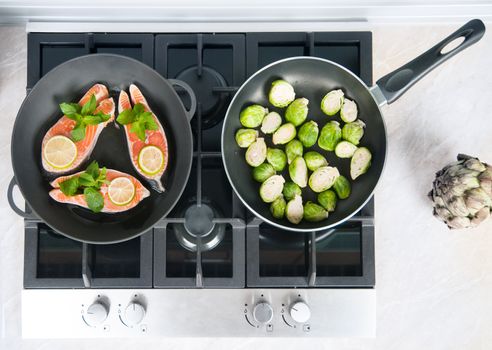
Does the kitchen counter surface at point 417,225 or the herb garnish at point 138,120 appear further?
the kitchen counter surface at point 417,225

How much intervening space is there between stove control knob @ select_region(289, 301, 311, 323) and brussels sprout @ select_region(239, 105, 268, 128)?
39cm

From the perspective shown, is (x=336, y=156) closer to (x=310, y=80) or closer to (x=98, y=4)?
(x=310, y=80)

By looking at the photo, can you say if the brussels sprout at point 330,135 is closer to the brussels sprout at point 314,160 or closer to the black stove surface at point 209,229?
the brussels sprout at point 314,160

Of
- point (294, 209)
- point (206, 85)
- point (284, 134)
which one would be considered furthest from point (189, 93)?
point (294, 209)

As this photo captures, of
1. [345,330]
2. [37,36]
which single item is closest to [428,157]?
[345,330]

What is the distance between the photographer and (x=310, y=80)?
42.1 inches

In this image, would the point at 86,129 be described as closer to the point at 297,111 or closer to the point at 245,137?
the point at 245,137

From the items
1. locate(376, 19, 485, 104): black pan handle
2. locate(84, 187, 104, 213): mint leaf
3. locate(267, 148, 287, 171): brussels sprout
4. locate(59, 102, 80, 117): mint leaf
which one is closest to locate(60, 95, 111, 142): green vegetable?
locate(59, 102, 80, 117): mint leaf

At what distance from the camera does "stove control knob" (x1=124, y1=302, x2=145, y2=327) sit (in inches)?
38.9

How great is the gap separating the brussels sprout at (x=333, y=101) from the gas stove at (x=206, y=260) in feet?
0.25

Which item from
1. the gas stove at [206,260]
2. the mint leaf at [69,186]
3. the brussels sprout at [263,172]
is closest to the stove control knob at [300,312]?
the gas stove at [206,260]

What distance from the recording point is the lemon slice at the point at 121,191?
3.24 ft

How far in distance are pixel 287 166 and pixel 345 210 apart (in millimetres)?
160

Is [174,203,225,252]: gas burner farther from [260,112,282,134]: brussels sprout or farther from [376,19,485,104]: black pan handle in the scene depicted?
[376,19,485,104]: black pan handle
